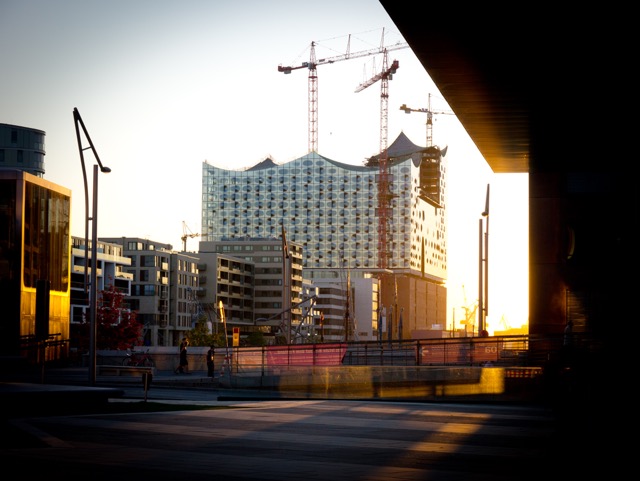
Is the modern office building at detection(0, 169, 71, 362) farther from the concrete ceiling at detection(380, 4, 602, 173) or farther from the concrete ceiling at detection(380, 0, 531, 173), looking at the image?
the concrete ceiling at detection(380, 4, 602, 173)

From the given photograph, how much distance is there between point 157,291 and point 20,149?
36.0 meters

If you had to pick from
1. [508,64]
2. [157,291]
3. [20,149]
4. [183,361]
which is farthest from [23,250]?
[157,291]

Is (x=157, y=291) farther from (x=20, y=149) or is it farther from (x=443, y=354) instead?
(x=443, y=354)

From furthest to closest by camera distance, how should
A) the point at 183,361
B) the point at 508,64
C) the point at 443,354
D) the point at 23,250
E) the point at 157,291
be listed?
the point at 157,291 → the point at 183,361 → the point at 23,250 → the point at 443,354 → the point at 508,64

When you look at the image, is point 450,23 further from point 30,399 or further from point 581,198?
point 581,198

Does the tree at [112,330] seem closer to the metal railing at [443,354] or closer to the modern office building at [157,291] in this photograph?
the metal railing at [443,354]

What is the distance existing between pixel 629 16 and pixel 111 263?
159 metres

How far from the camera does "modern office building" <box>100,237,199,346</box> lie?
7357 inches

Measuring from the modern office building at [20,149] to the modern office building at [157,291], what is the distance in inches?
1028

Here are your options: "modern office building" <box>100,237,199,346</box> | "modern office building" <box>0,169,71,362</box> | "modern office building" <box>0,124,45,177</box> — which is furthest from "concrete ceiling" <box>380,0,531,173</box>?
"modern office building" <box>100,237,199,346</box>

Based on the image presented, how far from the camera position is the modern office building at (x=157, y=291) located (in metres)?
187

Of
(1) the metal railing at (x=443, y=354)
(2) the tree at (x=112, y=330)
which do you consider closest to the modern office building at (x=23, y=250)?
(1) the metal railing at (x=443, y=354)

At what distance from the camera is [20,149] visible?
172 m

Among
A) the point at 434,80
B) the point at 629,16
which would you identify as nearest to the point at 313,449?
the point at 629,16
